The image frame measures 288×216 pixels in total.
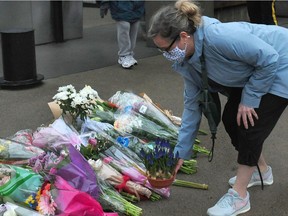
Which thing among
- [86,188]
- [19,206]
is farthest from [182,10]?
[19,206]

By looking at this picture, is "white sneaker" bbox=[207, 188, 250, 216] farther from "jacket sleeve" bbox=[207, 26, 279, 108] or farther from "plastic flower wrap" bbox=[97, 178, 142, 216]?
"jacket sleeve" bbox=[207, 26, 279, 108]

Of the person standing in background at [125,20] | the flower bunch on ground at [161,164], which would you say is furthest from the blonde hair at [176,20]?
the person standing in background at [125,20]

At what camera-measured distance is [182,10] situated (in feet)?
9.07

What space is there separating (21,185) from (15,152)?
1.88ft

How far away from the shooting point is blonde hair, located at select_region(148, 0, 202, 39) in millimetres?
2748

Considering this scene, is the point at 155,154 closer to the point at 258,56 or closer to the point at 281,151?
the point at 258,56

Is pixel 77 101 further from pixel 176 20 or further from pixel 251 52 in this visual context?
pixel 251 52

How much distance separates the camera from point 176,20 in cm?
275

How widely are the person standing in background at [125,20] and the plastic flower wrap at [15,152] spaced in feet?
12.2

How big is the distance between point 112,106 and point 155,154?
5.24 feet

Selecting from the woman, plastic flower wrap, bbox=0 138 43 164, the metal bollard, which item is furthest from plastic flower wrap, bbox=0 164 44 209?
the metal bollard

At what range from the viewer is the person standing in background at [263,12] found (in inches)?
233

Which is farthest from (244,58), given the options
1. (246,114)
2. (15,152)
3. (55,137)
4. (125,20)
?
(125,20)

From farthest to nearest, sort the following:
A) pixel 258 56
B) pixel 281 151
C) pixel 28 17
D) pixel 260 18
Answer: pixel 28 17 → pixel 260 18 → pixel 281 151 → pixel 258 56
